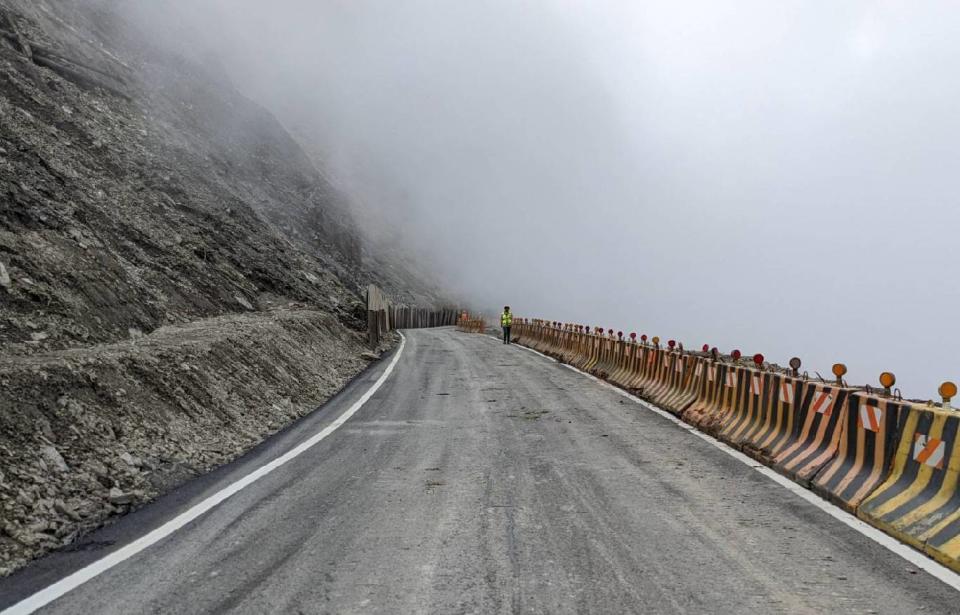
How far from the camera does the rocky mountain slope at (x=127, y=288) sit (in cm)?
646


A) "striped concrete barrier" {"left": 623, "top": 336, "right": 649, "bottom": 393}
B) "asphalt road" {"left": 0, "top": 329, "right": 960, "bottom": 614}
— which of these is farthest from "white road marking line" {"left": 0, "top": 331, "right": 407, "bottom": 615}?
"striped concrete barrier" {"left": 623, "top": 336, "right": 649, "bottom": 393}

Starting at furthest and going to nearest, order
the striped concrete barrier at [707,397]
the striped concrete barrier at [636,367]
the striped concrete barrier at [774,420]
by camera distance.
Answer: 1. the striped concrete barrier at [636,367]
2. the striped concrete barrier at [707,397]
3. the striped concrete barrier at [774,420]

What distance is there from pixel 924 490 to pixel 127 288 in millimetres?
13043

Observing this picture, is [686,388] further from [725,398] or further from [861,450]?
[861,450]

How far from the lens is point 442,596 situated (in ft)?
13.3

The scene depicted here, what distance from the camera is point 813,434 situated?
24.7 ft

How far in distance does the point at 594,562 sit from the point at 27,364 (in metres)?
6.20

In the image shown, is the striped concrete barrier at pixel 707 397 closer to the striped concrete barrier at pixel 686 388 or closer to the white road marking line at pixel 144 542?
the striped concrete barrier at pixel 686 388

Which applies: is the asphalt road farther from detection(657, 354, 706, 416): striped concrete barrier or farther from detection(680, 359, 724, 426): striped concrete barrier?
detection(657, 354, 706, 416): striped concrete barrier

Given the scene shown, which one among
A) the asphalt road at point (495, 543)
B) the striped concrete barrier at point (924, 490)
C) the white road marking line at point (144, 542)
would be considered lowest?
the white road marking line at point (144, 542)

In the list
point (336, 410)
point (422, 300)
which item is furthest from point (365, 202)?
point (336, 410)

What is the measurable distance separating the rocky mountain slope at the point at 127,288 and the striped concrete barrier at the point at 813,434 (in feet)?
20.6

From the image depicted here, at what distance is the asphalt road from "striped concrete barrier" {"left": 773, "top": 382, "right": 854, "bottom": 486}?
15.6 inches

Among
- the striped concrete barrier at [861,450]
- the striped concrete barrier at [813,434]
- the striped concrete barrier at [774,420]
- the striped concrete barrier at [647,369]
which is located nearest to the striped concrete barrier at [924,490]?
the striped concrete barrier at [861,450]
